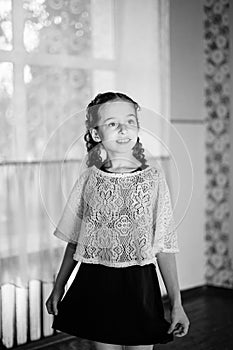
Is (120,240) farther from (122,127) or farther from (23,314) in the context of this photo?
(23,314)

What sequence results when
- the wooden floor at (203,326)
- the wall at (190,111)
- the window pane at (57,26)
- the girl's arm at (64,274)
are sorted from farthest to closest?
Result: the wall at (190,111) → the wooden floor at (203,326) → the window pane at (57,26) → the girl's arm at (64,274)

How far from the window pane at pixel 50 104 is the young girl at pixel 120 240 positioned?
3.87 feet

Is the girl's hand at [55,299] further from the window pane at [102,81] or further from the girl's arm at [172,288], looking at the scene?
the window pane at [102,81]

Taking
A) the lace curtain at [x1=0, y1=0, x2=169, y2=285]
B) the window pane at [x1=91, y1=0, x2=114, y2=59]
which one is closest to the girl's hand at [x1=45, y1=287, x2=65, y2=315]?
the lace curtain at [x1=0, y1=0, x2=169, y2=285]

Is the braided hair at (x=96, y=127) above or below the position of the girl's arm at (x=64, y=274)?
above

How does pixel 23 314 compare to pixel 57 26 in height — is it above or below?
below

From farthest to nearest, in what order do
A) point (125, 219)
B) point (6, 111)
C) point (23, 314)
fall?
point (23, 314)
point (6, 111)
point (125, 219)

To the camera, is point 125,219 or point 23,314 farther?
point 23,314

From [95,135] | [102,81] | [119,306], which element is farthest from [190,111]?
[119,306]

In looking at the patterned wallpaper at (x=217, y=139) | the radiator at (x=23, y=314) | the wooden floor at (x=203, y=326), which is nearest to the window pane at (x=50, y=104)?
the radiator at (x=23, y=314)

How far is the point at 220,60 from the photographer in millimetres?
4109

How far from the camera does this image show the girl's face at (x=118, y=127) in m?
1.72

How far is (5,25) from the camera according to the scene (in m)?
2.86

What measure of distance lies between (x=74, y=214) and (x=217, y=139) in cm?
251
